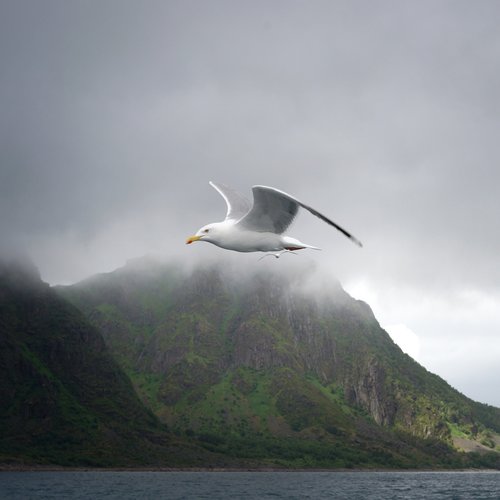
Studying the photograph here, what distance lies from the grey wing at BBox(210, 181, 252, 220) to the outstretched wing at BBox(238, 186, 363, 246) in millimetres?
3623

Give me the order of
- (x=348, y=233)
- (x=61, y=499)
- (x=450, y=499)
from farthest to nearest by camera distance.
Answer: (x=450, y=499) → (x=61, y=499) → (x=348, y=233)

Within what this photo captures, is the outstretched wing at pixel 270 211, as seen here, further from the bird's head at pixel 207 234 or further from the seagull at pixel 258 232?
the bird's head at pixel 207 234

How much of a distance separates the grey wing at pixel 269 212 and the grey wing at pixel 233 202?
3.60 metres

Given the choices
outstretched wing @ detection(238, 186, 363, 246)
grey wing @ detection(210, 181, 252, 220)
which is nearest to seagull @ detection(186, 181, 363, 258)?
outstretched wing @ detection(238, 186, 363, 246)

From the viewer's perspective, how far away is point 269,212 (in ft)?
67.9

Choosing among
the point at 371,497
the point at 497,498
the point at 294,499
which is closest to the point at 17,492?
the point at 294,499

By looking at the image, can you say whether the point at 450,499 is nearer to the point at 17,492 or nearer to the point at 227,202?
the point at 17,492

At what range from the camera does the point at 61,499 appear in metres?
119

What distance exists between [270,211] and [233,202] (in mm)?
6518

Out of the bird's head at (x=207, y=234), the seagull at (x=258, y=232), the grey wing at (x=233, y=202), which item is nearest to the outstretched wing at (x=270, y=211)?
the seagull at (x=258, y=232)

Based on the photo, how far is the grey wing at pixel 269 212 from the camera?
19.8 metres

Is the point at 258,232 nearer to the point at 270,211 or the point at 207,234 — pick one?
the point at 270,211

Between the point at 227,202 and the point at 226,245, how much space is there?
19.1 ft

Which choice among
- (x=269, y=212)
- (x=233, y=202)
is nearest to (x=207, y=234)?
(x=269, y=212)
